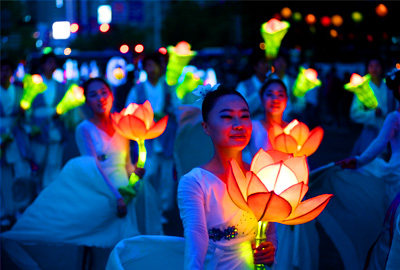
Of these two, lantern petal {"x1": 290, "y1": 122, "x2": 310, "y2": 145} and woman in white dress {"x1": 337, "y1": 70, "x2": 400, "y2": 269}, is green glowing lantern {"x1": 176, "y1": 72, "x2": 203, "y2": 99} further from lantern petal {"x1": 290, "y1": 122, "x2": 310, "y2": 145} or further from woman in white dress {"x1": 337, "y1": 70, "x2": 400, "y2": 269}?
lantern petal {"x1": 290, "y1": 122, "x2": 310, "y2": 145}

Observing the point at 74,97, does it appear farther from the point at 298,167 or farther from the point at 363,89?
the point at 298,167

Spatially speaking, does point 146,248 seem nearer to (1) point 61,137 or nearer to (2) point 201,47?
(1) point 61,137

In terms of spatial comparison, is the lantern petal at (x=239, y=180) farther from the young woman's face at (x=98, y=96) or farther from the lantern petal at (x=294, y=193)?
the young woman's face at (x=98, y=96)

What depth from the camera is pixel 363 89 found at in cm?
759

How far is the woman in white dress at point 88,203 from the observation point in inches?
222

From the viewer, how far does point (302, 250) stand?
5699 millimetres

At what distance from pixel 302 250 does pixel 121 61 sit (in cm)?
1267

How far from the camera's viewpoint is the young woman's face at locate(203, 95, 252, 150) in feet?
Result: 11.5

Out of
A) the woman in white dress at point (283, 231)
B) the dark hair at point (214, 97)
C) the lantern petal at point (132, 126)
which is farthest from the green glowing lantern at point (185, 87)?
the dark hair at point (214, 97)

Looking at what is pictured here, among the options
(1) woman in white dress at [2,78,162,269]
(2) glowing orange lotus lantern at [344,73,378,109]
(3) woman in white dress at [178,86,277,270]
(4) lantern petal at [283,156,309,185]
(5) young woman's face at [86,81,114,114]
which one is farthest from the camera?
(2) glowing orange lotus lantern at [344,73,378,109]

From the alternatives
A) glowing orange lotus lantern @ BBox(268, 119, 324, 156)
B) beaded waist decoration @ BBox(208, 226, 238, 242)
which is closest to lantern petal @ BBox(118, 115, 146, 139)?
glowing orange lotus lantern @ BBox(268, 119, 324, 156)

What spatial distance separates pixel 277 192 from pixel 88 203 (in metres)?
2.97

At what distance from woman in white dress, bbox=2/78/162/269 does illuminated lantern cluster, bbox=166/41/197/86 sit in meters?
3.72

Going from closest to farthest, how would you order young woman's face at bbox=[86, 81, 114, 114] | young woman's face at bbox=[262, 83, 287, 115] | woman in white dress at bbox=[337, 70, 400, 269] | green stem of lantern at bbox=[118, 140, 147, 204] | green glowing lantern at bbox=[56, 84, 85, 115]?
1. woman in white dress at bbox=[337, 70, 400, 269]
2. green stem of lantern at bbox=[118, 140, 147, 204]
3. young woman's face at bbox=[262, 83, 287, 115]
4. young woman's face at bbox=[86, 81, 114, 114]
5. green glowing lantern at bbox=[56, 84, 85, 115]
